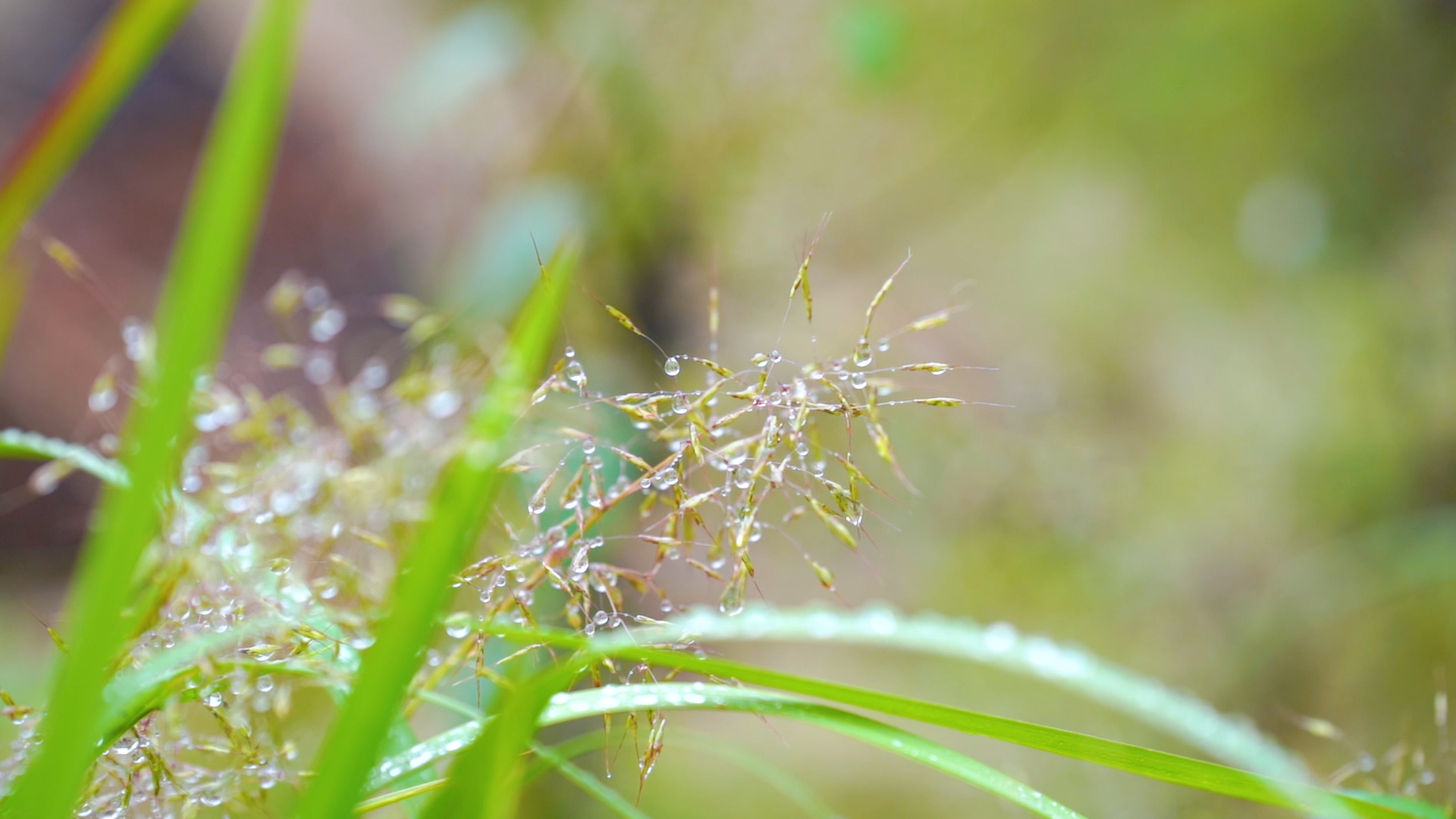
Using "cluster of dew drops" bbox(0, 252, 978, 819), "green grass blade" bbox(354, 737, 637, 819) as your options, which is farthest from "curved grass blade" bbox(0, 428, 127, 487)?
"green grass blade" bbox(354, 737, 637, 819)

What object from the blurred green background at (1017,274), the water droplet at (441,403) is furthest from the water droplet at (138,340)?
the blurred green background at (1017,274)

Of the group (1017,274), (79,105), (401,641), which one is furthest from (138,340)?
(1017,274)

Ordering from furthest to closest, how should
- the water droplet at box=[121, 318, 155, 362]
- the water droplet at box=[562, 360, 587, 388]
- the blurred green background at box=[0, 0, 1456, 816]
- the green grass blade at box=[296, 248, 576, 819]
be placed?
the blurred green background at box=[0, 0, 1456, 816], the water droplet at box=[121, 318, 155, 362], the water droplet at box=[562, 360, 587, 388], the green grass blade at box=[296, 248, 576, 819]

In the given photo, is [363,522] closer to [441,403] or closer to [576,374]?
[441,403]

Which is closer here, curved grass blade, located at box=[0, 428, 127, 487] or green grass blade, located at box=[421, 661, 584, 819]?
green grass blade, located at box=[421, 661, 584, 819]

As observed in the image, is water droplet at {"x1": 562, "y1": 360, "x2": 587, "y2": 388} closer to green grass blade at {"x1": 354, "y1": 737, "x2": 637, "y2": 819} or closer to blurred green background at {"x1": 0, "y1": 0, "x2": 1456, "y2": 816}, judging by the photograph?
green grass blade at {"x1": 354, "y1": 737, "x2": 637, "y2": 819}

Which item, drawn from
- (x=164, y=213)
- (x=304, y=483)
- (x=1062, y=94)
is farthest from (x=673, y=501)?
(x=164, y=213)
